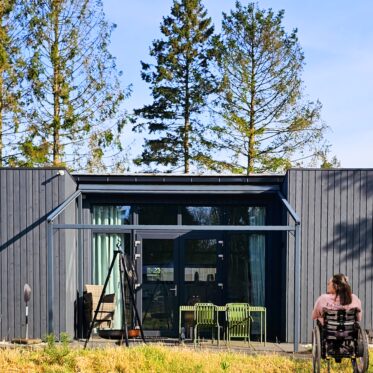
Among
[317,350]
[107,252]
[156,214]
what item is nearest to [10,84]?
[107,252]

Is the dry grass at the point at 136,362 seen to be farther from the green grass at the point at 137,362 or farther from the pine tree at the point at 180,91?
the pine tree at the point at 180,91

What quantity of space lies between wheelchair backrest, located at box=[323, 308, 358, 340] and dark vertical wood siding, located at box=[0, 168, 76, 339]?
456cm

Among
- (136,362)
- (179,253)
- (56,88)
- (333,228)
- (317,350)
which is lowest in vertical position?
(136,362)

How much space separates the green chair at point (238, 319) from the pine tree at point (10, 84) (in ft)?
32.0

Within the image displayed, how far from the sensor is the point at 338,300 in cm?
675

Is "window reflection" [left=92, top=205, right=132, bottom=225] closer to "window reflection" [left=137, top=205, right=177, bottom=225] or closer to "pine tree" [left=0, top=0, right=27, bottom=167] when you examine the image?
"window reflection" [left=137, top=205, right=177, bottom=225]

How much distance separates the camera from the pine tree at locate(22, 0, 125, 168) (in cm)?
1697

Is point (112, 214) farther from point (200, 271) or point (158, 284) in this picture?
point (200, 271)

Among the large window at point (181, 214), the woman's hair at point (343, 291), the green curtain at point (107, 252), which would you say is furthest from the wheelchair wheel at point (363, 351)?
the green curtain at point (107, 252)

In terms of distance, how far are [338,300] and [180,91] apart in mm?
16014

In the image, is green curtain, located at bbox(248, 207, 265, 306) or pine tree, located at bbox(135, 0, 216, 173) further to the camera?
pine tree, located at bbox(135, 0, 216, 173)

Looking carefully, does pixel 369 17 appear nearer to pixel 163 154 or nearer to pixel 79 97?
pixel 79 97

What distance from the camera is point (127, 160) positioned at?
19703 millimetres

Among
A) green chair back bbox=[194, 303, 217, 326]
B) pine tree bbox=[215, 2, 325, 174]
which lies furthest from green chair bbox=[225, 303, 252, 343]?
pine tree bbox=[215, 2, 325, 174]
